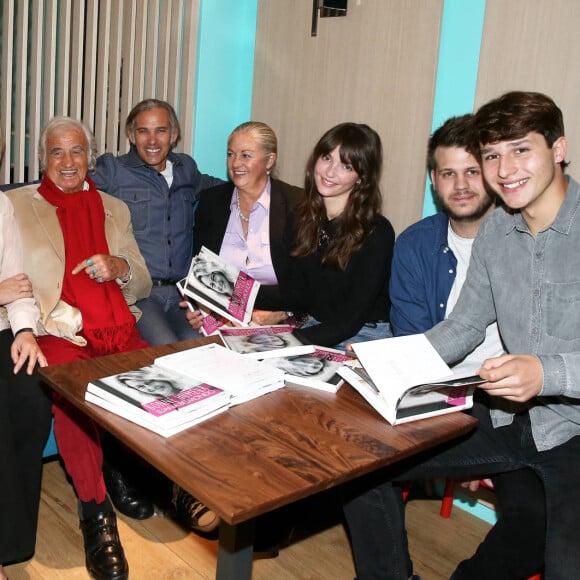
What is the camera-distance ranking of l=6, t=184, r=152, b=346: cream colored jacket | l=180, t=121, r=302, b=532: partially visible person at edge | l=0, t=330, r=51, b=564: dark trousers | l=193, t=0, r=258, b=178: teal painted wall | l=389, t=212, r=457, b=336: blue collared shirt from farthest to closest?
l=193, t=0, r=258, b=178: teal painted wall, l=180, t=121, r=302, b=532: partially visible person at edge, l=6, t=184, r=152, b=346: cream colored jacket, l=389, t=212, r=457, b=336: blue collared shirt, l=0, t=330, r=51, b=564: dark trousers

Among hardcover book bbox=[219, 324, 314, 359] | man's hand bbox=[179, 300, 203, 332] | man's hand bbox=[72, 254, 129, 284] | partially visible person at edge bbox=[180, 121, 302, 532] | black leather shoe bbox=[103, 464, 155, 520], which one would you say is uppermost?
partially visible person at edge bbox=[180, 121, 302, 532]

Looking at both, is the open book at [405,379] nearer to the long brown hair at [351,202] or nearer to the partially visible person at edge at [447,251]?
the partially visible person at edge at [447,251]

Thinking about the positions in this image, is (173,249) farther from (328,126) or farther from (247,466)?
(247,466)

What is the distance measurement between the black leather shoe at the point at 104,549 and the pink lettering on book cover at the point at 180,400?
92 centimetres

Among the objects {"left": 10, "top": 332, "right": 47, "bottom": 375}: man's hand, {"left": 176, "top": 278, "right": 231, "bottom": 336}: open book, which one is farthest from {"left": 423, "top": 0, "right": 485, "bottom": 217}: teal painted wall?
{"left": 10, "top": 332, "right": 47, "bottom": 375}: man's hand

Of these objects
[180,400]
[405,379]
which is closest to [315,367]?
[405,379]

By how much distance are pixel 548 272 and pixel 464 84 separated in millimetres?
1170

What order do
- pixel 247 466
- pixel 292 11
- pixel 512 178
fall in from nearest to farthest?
pixel 247 466, pixel 512 178, pixel 292 11

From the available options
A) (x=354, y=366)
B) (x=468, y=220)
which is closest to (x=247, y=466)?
(x=354, y=366)

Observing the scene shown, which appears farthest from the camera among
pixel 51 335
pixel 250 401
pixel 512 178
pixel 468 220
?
pixel 51 335

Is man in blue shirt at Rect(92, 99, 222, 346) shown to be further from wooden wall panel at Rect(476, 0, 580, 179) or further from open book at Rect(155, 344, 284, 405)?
wooden wall panel at Rect(476, 0, 580, 179)

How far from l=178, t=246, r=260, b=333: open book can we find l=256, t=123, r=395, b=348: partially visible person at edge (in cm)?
26

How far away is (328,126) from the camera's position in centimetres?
343

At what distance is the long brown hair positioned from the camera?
2.78m
